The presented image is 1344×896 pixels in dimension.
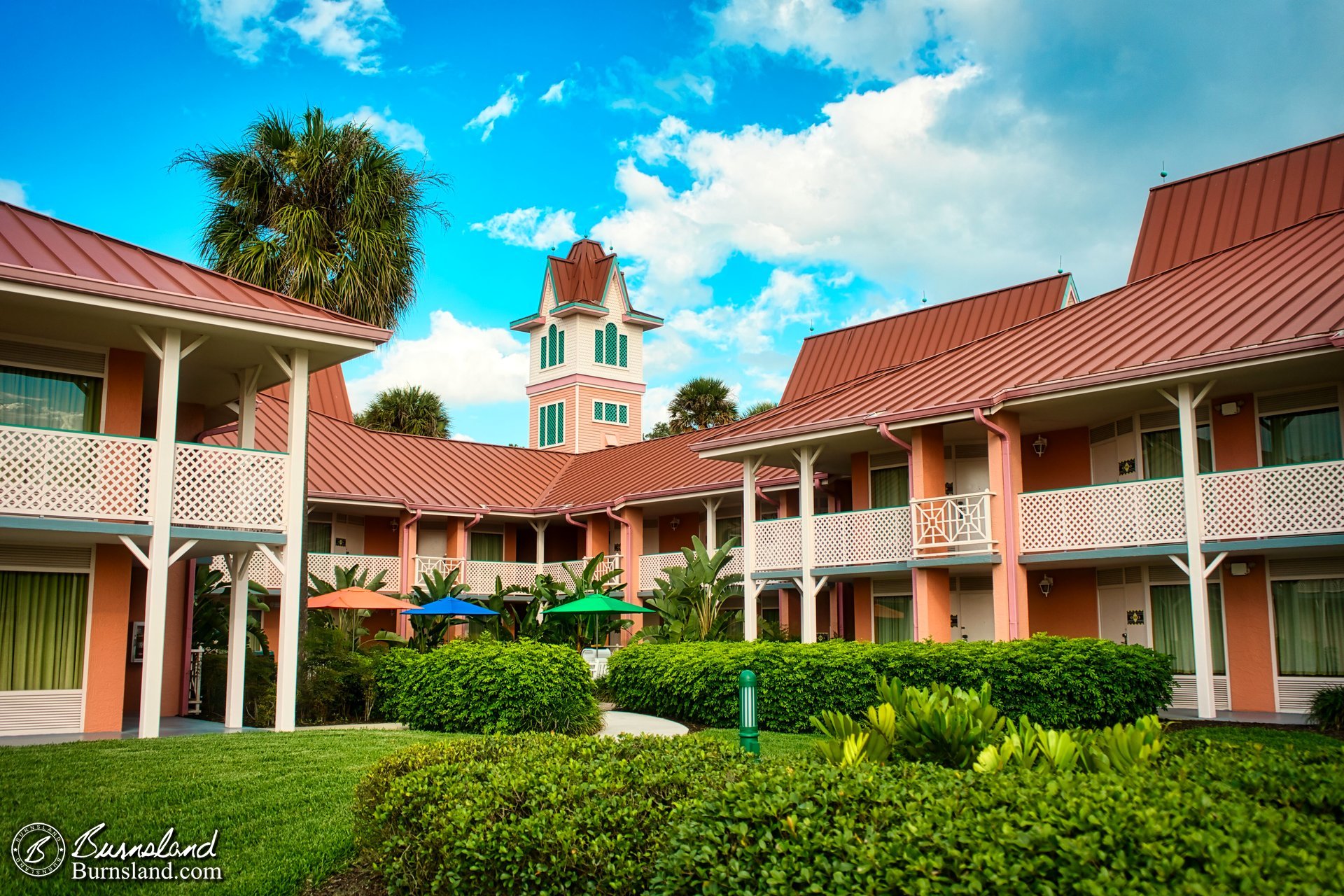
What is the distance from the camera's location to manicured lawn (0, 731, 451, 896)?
7.75m

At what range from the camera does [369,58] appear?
26000mm

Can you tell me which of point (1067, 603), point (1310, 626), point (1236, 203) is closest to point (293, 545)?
point (1067, 603)

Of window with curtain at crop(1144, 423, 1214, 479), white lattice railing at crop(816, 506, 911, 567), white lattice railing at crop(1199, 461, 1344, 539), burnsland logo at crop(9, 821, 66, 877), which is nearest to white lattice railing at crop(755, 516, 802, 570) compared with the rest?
white lattice railing at crop(816, 506, 911, 567)

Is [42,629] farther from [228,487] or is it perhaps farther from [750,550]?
[750,550]

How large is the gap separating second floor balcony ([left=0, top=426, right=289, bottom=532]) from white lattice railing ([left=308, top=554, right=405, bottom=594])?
1359 cm

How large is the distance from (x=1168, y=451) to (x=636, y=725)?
10.5 meters

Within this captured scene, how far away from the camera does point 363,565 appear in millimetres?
30078

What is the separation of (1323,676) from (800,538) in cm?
971

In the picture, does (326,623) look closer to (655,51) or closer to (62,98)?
(62,98)

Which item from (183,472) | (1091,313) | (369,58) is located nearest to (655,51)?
(369,58)

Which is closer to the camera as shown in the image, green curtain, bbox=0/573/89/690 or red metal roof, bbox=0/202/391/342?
red metal roof, bbox=0/202/391/342

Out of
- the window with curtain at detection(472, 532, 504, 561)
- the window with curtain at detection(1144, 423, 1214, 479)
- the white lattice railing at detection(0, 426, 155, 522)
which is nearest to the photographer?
the white lattice railing at detection(0, 426, 155, 522)

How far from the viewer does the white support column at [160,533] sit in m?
14.2

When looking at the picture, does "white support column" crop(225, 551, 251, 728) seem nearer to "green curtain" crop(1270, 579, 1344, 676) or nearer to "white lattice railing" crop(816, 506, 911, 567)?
"white lattice railing" crop(816, 506, 911, 567)
